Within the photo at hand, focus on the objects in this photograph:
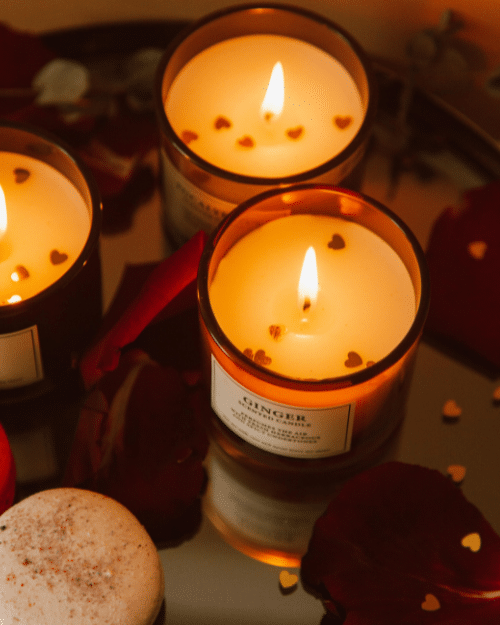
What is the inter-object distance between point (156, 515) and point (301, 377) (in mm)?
172

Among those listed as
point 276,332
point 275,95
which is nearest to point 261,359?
point 276,332

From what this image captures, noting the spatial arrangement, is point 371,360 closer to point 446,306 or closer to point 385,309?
point 385,309

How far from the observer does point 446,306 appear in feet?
2.86

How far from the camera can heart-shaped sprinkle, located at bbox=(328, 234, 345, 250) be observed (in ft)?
2.59

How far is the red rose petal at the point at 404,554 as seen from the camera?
72 centimetres

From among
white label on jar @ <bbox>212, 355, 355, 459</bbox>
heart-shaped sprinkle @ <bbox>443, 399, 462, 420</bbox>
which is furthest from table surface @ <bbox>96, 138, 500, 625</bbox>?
white label on jar @ <bbox>212, 355, 355, 459</bbox>

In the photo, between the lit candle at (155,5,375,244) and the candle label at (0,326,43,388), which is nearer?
the candle label at (0,326,43,388)

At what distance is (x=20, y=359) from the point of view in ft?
2.46

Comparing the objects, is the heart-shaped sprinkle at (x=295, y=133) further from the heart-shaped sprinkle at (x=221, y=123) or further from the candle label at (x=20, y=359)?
the candle label at (x=20, y=359)

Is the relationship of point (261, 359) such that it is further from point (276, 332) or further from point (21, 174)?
point (21, 174)

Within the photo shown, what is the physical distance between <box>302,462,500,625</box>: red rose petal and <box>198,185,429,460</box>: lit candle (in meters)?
0.05

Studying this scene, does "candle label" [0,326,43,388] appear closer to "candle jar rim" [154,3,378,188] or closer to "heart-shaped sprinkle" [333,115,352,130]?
"candle jar rim" [154,3,378,188]

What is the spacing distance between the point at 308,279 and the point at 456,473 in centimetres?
23

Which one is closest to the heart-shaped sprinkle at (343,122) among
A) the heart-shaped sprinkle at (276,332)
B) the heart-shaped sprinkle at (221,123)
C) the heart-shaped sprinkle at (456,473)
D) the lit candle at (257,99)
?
the lit candle at (257,99)
